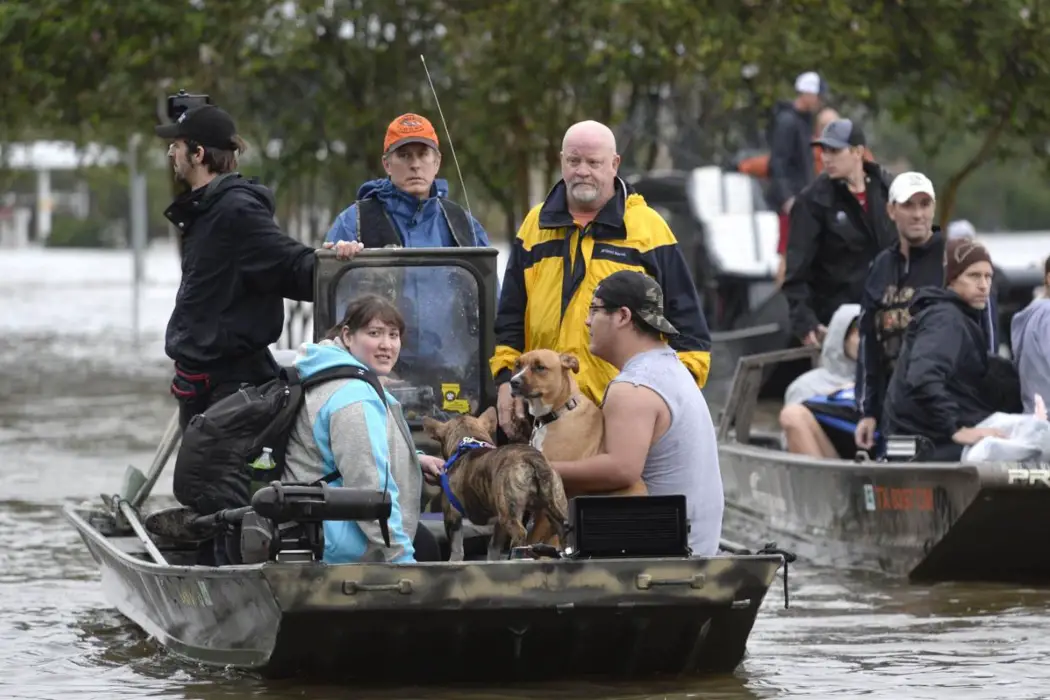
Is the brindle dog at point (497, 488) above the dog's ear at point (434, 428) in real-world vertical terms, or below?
below

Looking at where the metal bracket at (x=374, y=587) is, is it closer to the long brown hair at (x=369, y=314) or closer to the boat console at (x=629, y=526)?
the boat console at (x=629, y=526)

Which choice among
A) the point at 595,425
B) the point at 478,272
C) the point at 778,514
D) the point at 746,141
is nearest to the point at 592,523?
the point at 595,425

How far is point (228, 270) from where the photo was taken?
9.62 metres

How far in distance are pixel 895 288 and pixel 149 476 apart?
12.3 feet

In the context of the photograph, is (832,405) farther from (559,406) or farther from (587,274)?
(559,406)

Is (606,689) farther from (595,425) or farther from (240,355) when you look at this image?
(240,355)

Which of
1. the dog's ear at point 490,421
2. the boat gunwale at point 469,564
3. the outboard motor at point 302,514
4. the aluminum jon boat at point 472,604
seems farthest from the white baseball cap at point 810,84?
the outboard motor at point 302,514

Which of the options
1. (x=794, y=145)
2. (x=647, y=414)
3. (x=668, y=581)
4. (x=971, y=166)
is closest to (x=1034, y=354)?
(x=647, y=414)

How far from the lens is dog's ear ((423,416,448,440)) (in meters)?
9.14

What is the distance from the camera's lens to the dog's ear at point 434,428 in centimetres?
914

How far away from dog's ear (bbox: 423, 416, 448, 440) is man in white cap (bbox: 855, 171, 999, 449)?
340 cm

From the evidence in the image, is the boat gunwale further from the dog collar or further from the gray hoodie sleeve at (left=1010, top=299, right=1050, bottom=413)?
the gray hoodie sleeve at (left=1010, top=299, right=1050, bottom=413)

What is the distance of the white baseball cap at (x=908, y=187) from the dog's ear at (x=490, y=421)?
317 centimetres

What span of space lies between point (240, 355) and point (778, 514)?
4320 mm
